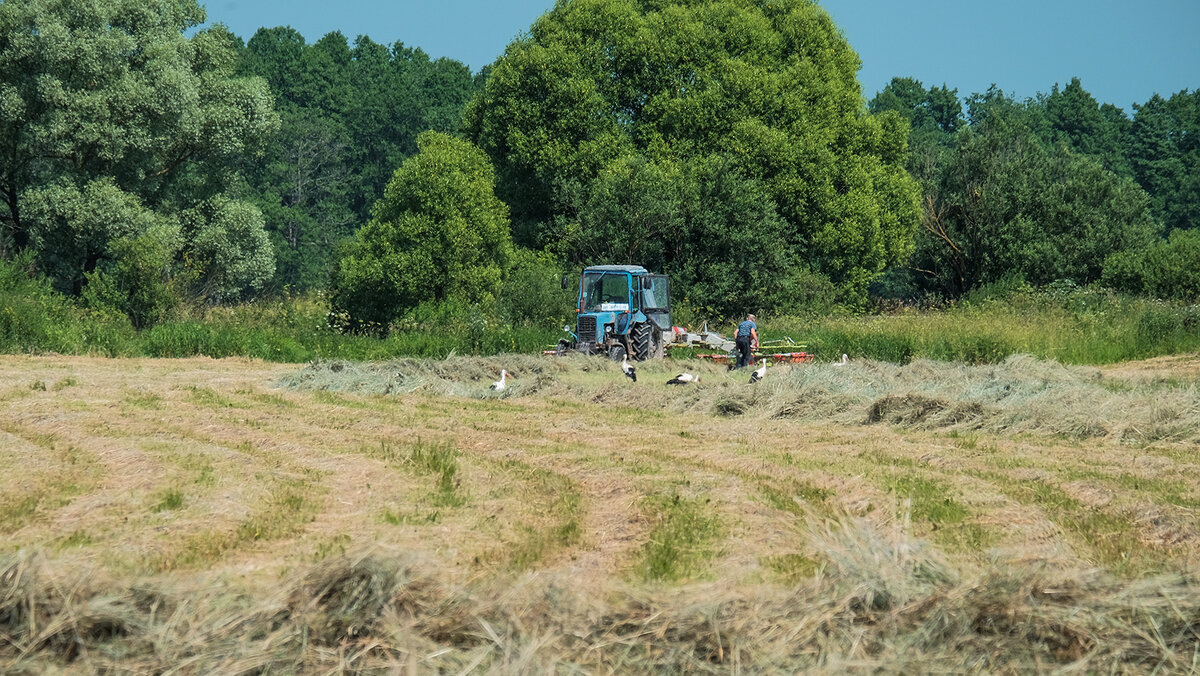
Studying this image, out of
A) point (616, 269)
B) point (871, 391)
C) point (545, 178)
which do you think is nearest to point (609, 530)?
point (871, 391)

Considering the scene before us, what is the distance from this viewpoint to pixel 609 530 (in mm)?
7055

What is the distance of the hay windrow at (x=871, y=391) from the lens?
12.1 metres

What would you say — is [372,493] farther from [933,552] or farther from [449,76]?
[449,76]

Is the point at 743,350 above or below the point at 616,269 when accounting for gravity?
below

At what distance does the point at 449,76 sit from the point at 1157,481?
82871mm

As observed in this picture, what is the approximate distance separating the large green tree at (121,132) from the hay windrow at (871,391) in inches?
600

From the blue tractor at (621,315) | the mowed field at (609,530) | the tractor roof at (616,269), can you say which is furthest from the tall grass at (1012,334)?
the mowed field at (609,530)

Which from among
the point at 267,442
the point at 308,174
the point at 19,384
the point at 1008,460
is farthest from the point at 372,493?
the point at 308,174

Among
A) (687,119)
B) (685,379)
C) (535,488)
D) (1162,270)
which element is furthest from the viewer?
(1162,270)

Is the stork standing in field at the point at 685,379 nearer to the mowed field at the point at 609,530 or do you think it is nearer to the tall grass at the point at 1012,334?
the mowed field at the point at 609,530

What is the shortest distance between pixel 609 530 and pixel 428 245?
2695 cm

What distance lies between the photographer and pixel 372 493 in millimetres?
8156

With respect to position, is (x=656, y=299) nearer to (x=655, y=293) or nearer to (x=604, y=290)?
(x=655, y=293)

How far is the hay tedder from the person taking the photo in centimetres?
2286
